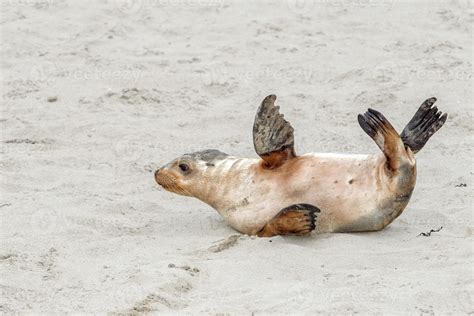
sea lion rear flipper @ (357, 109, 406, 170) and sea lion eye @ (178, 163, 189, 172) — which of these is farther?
sea lion eye @ (178, 163, 189, 172)

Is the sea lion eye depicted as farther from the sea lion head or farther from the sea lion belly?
the sea lion belly

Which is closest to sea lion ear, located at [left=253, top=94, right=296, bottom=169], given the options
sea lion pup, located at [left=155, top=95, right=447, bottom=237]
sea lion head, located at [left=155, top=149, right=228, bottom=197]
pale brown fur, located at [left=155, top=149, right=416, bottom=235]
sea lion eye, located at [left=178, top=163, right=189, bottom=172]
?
sea lion pup, located at [left=155, top=95, right=447, bottom=237]

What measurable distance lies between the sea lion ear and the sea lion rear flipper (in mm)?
534

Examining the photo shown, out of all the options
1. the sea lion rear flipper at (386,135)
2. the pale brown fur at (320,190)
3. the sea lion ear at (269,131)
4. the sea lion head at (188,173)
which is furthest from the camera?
the sea lion head at (188,173)

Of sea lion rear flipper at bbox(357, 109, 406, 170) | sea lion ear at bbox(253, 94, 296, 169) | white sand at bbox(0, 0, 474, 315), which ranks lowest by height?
white sand at bbox(0, 0, 474, 315)

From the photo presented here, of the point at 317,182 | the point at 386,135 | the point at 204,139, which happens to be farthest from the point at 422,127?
the point at 204,139

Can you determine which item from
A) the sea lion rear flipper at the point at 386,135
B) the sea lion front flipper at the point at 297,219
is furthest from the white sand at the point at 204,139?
the sea lion rear flipper at the point at 386,135

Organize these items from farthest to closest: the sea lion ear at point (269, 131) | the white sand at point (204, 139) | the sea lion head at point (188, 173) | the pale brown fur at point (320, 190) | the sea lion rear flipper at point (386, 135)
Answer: the sea lion head at point (188, 173) < the sea lion ear at point (269, 131) < the pale brown fur at point (320, 190) < the sea lion rear flipper at point (386, 135) < the white sand at point (204, 139)

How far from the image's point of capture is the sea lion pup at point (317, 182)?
5.18 m

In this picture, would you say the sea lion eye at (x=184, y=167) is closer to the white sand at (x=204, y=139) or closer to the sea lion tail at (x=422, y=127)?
the white sand at (x=204, y=139)

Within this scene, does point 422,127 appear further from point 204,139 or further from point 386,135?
point 204,139

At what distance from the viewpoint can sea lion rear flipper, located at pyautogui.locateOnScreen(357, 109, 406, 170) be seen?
5129mm

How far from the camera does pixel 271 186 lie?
5.52 metres

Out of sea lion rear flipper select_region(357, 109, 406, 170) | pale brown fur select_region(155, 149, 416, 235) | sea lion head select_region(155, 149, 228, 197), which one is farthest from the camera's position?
sea lion head select_region(155, 149, 228, 197)
